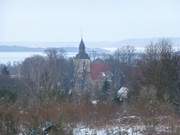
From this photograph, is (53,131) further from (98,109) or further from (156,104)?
(156,104)

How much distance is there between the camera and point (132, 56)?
59.1 m

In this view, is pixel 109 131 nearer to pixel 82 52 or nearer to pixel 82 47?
pixel 82 52

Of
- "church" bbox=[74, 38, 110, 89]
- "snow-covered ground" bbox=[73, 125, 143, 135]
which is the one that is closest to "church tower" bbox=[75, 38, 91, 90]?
"church" bbox=[74, 38, 110, 89]

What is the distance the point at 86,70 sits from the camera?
199 ft

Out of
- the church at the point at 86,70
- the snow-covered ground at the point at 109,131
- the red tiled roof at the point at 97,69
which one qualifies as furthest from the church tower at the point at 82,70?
the snow-covered ground at the point at 109,131

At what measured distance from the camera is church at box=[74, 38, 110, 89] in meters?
53.5

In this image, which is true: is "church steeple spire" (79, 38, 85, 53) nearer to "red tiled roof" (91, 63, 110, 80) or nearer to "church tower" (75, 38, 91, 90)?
"church tower" (75, 38, 91, 90)

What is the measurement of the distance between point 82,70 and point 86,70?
94cm

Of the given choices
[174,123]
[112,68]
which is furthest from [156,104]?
[112,68]

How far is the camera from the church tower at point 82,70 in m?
51.1

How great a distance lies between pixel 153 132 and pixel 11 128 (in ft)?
9.78

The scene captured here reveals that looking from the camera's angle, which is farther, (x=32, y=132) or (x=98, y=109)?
(x=98, y=109)

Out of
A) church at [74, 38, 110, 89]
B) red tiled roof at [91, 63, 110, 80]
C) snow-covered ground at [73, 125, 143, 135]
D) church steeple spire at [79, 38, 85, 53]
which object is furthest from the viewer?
church steeple spire at [79, 38, 85, 53]

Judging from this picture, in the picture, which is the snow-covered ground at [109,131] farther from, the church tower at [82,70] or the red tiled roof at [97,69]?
the red tiled roof at [97,69]
